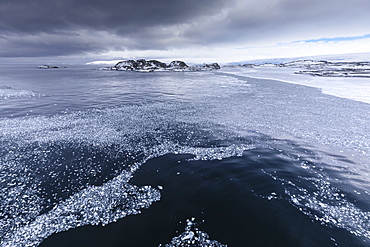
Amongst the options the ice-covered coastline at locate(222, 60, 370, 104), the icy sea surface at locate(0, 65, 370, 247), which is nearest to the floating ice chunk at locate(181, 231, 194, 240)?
the icy sea surface at locate(0, 65, 370, 247)

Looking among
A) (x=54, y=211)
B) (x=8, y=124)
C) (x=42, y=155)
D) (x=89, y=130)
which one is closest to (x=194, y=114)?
(x=89, y=130)

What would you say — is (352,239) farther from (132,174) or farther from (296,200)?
(132,174)

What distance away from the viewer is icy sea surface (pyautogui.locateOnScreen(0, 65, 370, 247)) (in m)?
7.01

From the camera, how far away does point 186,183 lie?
10.0 m

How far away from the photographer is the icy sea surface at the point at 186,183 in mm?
7008

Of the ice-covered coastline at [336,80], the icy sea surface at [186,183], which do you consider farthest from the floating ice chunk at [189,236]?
the ice-covered coastline at [336,80]

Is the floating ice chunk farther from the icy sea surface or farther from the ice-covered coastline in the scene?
the ice-covered coastline

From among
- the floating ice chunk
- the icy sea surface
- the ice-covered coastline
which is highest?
the ice-covered coastline

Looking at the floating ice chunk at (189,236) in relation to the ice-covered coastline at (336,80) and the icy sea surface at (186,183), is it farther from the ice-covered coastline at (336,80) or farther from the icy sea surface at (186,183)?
the ice-covered coastline at (336,80)

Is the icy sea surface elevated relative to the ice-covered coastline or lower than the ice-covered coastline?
lower

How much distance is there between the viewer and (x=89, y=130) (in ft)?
58.9

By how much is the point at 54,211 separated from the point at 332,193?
1345 cm

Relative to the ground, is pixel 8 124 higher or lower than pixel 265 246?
higher

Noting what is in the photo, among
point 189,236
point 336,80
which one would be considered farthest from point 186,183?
point 336,80
